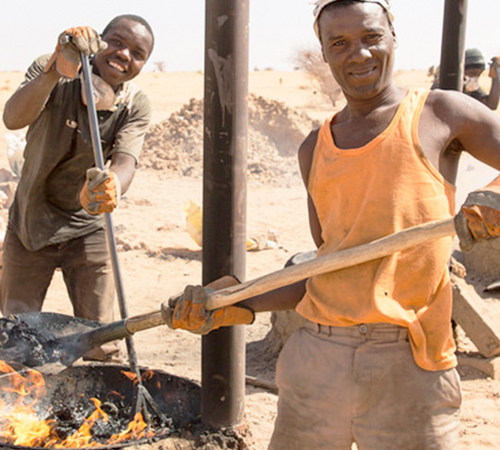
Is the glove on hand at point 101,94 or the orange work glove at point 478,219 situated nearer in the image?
the orange work glove at point 478,219

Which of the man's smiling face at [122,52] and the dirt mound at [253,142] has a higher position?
the man's smiling face at [122,52]

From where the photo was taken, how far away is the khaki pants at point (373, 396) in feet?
6.98

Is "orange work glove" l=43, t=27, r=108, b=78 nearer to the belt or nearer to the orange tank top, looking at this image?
the orange tank top

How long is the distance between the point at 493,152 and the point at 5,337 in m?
2.35

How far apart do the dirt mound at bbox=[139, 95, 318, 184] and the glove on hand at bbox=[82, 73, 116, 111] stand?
9895mm

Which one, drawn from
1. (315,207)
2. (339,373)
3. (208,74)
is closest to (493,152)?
(315,207)

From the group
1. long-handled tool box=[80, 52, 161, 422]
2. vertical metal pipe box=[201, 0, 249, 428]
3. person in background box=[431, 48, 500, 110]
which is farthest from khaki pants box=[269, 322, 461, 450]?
person in background box=[431, 48, 500, 110]

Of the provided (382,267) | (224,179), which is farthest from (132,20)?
(382,267)

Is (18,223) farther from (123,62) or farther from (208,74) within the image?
(208,74)

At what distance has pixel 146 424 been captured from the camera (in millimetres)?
3523

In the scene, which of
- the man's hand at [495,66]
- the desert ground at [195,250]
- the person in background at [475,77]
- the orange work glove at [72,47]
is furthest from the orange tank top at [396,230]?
the man's hand at [495,66]

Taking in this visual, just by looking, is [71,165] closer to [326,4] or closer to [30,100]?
[30,100]

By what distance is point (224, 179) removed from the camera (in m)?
3.24

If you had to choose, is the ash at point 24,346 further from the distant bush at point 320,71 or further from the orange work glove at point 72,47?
the distant bush at point 320,71
